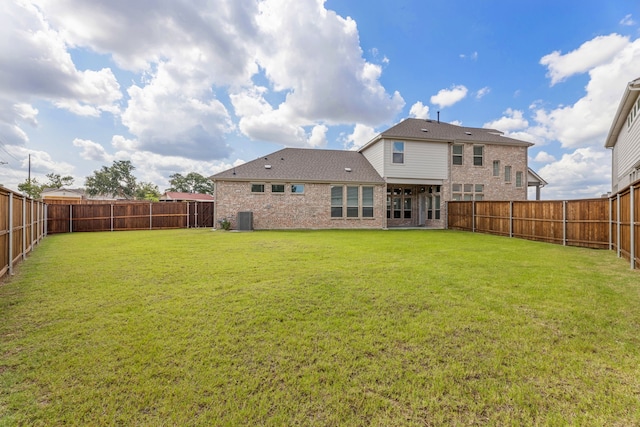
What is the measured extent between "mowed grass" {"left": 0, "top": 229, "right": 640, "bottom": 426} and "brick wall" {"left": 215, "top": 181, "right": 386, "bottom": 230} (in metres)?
11.2

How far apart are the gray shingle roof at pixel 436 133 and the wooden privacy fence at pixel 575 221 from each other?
551cm

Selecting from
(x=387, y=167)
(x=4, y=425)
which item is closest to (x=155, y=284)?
(x=4, y=425)

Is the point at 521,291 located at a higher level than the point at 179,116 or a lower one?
lower

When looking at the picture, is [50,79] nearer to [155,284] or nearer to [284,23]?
[284,23]

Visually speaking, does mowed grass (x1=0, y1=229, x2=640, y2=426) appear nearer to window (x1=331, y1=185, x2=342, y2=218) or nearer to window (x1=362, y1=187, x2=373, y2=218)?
window (x1=331, y1=185, x2=342, y2=218)

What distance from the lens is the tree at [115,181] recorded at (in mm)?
50312

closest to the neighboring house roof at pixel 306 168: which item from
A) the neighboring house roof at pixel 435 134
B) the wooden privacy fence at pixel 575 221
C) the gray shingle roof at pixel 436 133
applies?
the neighboring house roof at pixel 435 134

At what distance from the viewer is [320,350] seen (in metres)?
2.65

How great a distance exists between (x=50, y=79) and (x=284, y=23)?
13.0m

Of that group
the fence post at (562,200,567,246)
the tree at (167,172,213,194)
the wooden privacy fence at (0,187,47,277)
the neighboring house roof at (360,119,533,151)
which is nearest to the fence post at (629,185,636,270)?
the fence post at (562,200,567,246)

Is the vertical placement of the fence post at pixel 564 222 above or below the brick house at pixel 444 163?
below

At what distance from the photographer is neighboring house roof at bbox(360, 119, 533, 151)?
17.7m

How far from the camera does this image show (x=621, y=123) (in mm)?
13758

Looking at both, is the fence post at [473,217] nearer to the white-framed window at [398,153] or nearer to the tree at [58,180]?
the white-framed window at [398,153]
